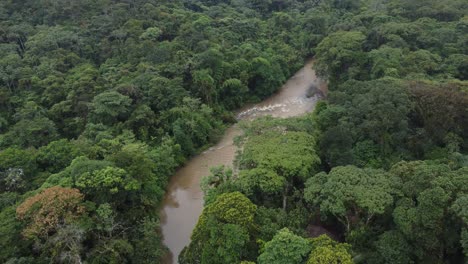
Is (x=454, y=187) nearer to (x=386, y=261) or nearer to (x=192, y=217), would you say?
(x=386, y=261)

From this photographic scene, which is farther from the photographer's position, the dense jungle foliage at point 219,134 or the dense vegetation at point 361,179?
the dense jungle foliage at point 219,134

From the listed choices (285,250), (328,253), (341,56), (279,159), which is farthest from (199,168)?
(341,56)

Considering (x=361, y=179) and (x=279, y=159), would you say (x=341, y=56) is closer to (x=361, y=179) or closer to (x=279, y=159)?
Result: (x=279, y=159)

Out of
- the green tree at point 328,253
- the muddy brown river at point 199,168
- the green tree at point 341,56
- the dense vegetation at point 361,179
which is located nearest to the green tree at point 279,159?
the dense vegetation at point 361,179

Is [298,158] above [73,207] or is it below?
below

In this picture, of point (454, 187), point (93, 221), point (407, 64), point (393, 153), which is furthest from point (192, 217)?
point (407, 64)

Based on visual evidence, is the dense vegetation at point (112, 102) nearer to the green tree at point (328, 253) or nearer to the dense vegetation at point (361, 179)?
the dense vegetation at point (361, 179)
